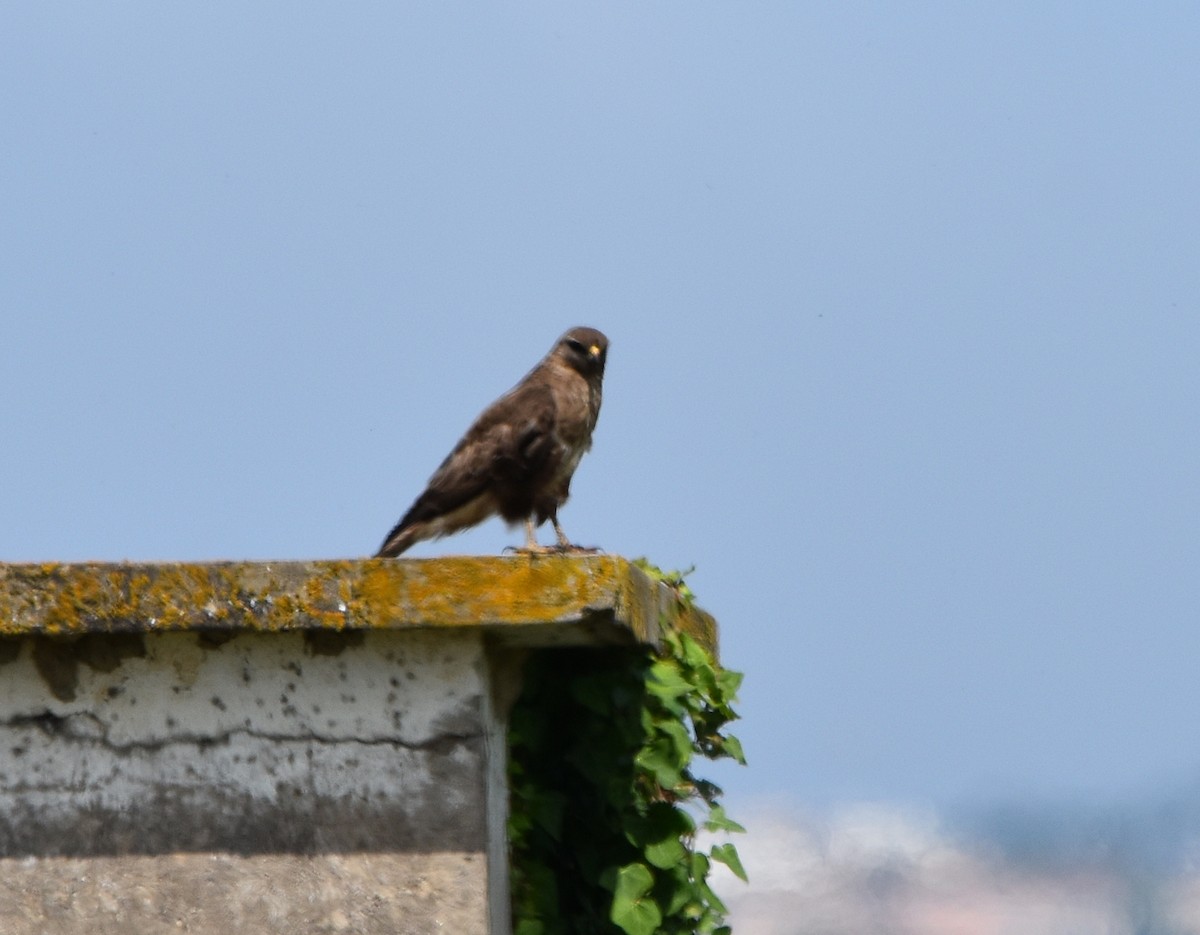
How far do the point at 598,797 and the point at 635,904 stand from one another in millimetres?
251

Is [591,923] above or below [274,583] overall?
below

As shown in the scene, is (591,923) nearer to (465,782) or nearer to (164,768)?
(465,782)

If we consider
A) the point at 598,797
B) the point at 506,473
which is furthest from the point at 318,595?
the point at 506,473

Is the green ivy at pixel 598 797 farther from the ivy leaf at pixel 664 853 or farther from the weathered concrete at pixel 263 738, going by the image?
the weathered concrete at pixel 263 738

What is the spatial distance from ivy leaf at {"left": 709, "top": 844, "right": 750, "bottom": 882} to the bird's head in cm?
349

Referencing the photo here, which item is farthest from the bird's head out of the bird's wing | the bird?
the bird's wing

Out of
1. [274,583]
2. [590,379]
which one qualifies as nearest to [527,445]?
[590,379]

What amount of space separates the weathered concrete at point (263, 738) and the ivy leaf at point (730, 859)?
0.80 metres

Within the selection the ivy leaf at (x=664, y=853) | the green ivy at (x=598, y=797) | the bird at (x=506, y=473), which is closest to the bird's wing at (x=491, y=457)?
the bird at (x=506, y=473)

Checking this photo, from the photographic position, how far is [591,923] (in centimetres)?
408

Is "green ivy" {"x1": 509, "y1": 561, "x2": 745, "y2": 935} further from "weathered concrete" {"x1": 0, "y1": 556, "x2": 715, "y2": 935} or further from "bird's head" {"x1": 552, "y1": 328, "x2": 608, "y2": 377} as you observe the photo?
"bird's head" {"x1": 552, "y1": 328, "x2": 608, "y2": 377}

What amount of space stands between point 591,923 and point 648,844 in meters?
0.22

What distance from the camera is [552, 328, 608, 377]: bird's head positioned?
766cm

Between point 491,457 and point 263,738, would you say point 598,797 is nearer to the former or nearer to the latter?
point 263,738
